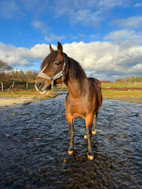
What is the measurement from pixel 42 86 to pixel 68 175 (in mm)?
2809

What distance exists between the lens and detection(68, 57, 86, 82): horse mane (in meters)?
3.43

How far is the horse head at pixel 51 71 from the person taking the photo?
297 centimetres

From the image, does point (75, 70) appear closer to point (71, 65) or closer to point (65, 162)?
point (71, 65)

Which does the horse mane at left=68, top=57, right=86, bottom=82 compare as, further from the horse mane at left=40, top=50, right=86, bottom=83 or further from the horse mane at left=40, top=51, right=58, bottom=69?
the horse mane at left=40, top=51, right=58, bottom=69

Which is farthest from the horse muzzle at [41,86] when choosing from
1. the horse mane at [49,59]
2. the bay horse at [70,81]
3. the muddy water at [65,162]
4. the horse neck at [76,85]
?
the muddy water at [65,162]

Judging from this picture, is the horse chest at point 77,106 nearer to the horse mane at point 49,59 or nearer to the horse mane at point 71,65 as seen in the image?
the horse mane at point 71,65

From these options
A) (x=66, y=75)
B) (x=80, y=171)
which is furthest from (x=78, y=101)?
(x=80, y=171)

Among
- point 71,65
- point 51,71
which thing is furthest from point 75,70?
point 51,71

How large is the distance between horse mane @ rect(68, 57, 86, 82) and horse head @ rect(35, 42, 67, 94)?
0.34 meters

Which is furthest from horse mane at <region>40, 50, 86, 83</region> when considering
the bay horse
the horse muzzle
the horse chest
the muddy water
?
the muddy water

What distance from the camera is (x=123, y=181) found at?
3.19 metres

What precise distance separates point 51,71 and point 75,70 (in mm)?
859

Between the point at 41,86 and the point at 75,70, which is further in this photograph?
the point at 75,70

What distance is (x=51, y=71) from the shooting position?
302 centimetres
